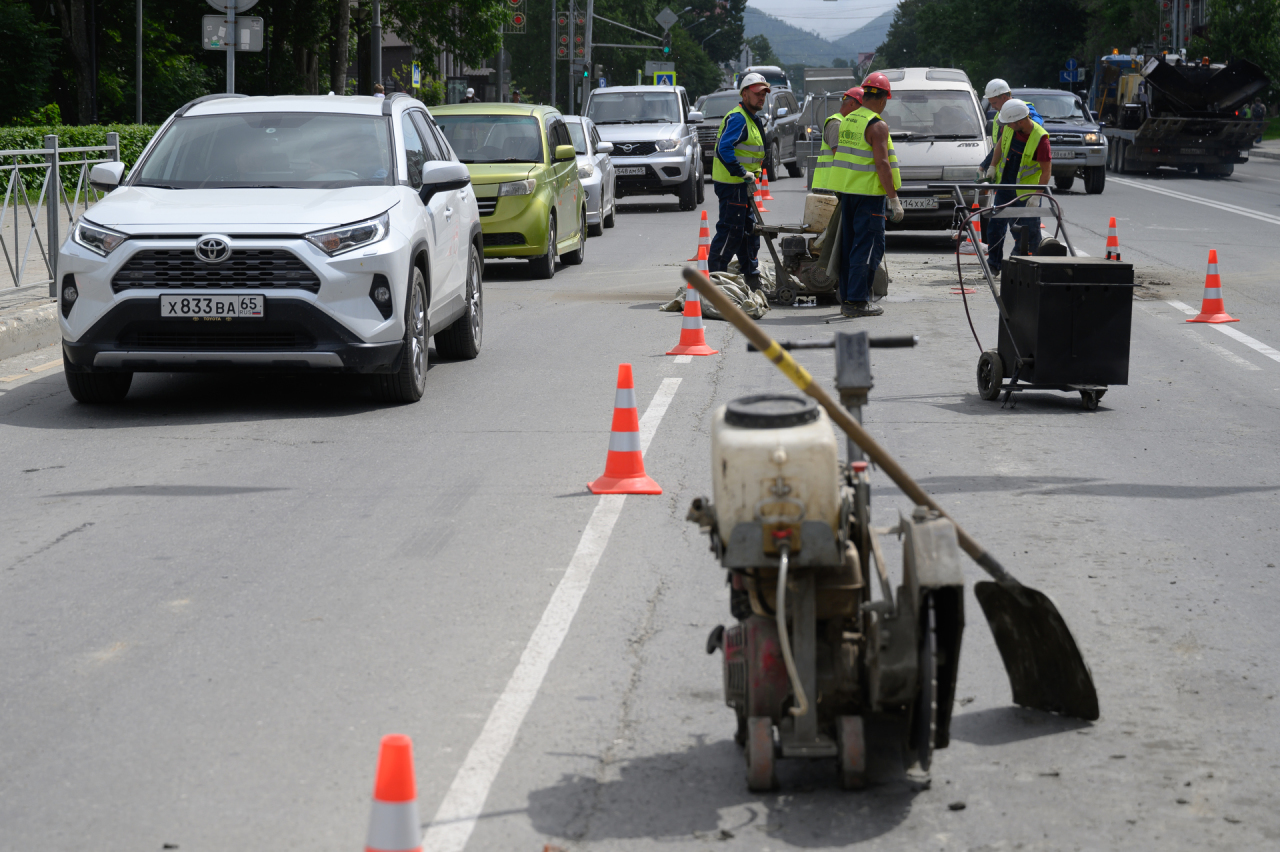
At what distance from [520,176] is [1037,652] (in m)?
12.9

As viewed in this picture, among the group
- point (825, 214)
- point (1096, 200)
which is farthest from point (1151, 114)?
point (825, 214)

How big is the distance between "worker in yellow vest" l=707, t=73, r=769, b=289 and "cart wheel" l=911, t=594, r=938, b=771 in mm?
10630

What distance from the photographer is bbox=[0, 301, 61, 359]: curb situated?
1166cm

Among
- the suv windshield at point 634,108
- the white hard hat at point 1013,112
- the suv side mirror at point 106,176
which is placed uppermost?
the suv windshield at point 634,108

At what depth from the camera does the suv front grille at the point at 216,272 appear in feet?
28.9

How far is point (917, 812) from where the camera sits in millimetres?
3873

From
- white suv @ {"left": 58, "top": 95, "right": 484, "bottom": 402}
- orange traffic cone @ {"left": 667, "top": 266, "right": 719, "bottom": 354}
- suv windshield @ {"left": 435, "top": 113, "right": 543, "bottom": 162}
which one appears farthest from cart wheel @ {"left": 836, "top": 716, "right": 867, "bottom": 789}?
suv windshield @ {"left": 435, "top": 113, "right": 543, "bottom": 162}

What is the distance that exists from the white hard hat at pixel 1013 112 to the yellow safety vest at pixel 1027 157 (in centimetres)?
24

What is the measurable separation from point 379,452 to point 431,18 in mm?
35773

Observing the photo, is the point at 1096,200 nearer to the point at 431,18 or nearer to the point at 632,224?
the point at 632,224

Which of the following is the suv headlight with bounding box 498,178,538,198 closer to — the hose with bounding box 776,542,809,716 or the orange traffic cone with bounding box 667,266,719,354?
the orange traffic cone with bounding box 667,266,719,354

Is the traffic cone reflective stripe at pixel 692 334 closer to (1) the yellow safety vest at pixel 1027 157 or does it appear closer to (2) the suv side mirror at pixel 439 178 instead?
(2) the suv side mirror at pixel 439 178

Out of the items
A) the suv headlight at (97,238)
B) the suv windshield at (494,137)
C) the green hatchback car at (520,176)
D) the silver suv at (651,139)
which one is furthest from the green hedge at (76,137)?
the suv headlight at (97,238)

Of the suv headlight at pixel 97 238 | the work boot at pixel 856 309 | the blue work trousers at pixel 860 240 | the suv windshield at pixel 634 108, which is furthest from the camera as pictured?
the suv windshield at pixel 634 108
